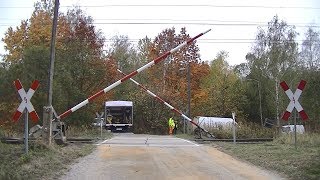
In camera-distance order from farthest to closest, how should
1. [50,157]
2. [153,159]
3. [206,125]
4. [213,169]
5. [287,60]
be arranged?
1. [287,60]
2. [206,125]
3. [153,159]
4. [50,157]
5. [213,169]

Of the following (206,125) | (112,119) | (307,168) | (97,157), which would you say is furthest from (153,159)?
(112,119)

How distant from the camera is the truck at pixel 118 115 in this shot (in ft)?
153

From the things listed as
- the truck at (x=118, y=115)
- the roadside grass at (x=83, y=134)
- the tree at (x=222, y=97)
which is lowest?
the roadside grass at (x=83, y=134)

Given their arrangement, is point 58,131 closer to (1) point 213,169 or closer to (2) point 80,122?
(1) point 213,169

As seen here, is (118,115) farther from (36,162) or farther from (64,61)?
(36,162)

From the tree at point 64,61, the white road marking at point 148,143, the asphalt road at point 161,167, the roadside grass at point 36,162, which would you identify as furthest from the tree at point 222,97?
the roadside grass at point 36,162

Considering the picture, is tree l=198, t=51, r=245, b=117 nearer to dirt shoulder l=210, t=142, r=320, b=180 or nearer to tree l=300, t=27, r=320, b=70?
tree l=300, t=27, r=320, b=70

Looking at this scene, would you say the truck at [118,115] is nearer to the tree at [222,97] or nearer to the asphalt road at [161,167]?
the tree at [222,97]

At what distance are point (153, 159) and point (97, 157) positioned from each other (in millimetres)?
1907

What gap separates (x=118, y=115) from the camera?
1874 inches

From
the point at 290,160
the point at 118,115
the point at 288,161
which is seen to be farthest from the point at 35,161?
the point at 118,115

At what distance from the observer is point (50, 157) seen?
13180 millimetres

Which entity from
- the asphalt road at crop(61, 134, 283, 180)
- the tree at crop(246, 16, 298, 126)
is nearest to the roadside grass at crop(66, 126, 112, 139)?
the asphalt road at crop(61, 134, 283, 180)

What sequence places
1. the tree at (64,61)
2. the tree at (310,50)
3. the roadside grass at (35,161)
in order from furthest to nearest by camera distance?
the tree at (310,50)
the tree at (64,61)
the roadside grass at (35,161)
